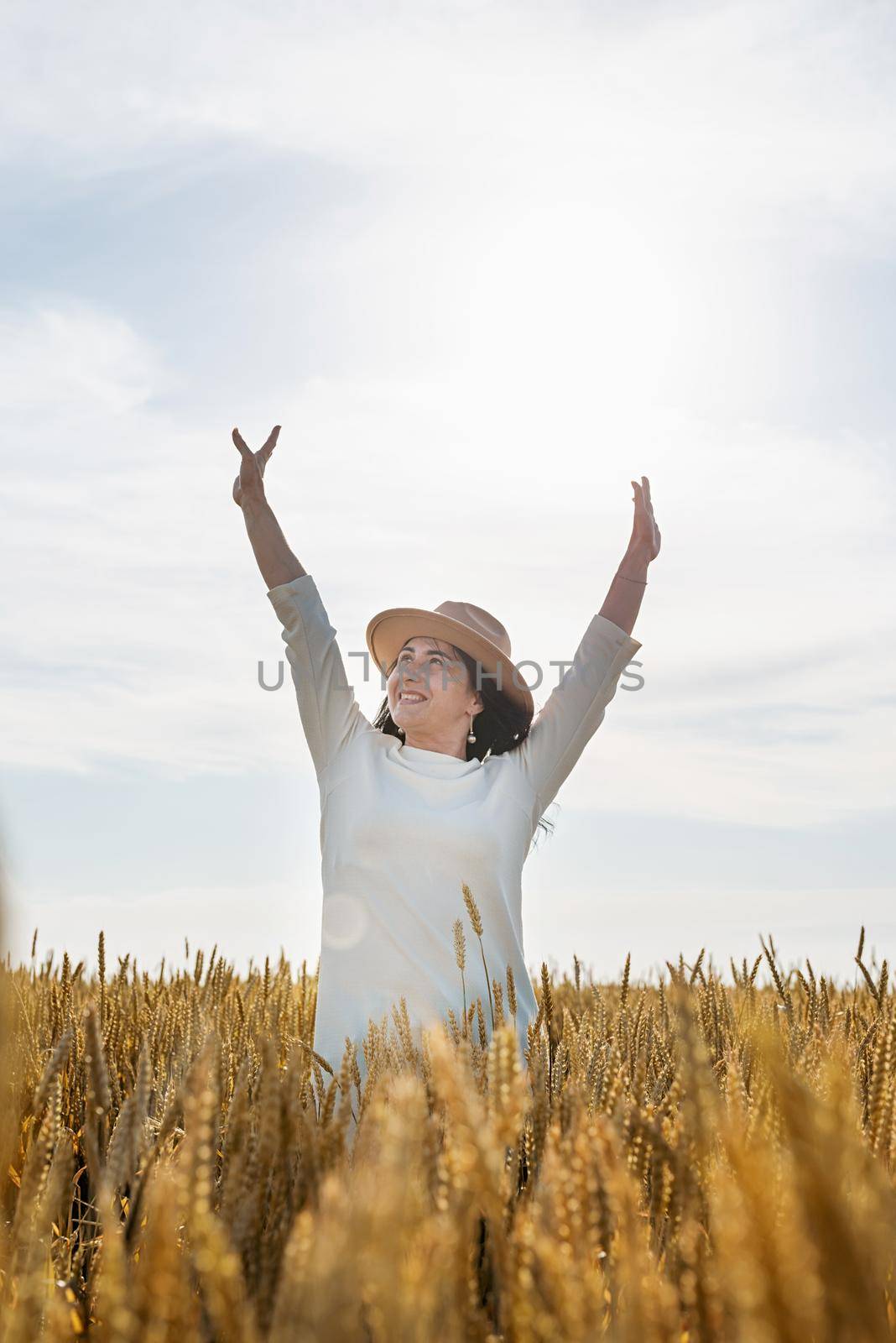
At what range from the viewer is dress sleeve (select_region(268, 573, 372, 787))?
332 centimetres

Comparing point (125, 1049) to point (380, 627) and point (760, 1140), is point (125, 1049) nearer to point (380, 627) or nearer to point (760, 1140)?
point (380, 627)

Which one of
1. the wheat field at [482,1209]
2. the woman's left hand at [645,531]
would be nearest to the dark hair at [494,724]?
the woman's left hand at [645,531]

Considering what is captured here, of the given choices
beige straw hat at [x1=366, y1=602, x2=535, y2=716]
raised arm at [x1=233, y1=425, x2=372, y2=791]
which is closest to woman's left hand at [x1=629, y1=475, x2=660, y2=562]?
beige straw hat at [x1=366, y1=602, x2=535, y2=716]

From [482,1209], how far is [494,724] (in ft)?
9.79

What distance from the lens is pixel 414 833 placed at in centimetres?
314

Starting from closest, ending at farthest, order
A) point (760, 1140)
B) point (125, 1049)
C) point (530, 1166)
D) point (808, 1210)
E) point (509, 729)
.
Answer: point (808, 1210) < point (760, 1140) < point (530, 1166) < point (125, 1049) < point (509, 729)

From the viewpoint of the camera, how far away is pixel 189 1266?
121 centimetres

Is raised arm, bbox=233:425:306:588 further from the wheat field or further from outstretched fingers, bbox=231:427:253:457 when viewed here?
the wheat field

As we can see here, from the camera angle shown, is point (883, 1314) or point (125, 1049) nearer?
point (883, 1314)

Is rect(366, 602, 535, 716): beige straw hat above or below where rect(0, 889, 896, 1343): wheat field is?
above

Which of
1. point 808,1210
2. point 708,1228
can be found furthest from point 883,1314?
point 708,1228

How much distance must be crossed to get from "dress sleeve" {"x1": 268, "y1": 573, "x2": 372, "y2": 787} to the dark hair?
0.45 meters

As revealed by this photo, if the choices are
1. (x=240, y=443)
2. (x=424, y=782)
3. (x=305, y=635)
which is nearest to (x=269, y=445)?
(x=240, y=443)

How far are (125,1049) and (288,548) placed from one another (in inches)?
60.9
